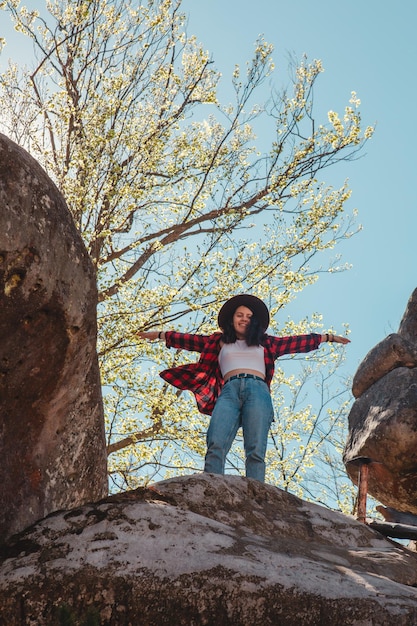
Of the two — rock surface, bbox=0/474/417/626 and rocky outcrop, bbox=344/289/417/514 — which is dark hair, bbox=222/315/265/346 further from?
rocky outcrop, bbox=344/289/417/514

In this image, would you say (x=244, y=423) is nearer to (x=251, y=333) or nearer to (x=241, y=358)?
(x=241, y=358)

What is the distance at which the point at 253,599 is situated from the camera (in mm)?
3682

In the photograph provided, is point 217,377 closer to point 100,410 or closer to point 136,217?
point 100,410

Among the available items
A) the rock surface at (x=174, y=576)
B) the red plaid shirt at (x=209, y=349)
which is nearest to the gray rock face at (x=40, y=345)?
the rock surface at (x=174, y=576)

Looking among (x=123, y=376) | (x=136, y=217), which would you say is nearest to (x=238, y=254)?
→ (x=136, y=217)

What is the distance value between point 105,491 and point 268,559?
1.81 meters

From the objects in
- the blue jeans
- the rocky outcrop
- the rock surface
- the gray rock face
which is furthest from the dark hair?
the rocky outcrop

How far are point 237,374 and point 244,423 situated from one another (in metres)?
0.49

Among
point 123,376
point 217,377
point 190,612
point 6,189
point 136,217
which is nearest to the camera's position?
point 190,612

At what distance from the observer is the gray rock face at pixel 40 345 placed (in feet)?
14.1

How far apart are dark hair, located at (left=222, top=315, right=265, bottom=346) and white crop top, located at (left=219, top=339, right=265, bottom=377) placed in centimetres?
5

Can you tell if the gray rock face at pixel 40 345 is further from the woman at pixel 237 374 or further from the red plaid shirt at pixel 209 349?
the red plaid shirt at pixel 209 349

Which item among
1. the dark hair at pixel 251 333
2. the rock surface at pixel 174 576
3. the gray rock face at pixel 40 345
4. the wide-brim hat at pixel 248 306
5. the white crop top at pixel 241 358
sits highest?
the wide-brim hat at pixel 248 306

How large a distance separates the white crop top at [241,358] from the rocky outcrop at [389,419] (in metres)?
3.27
